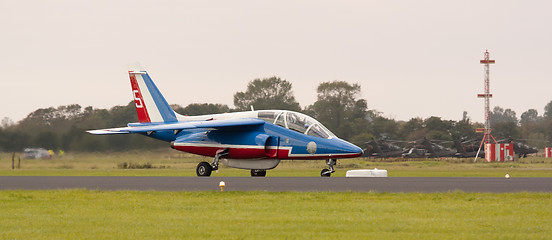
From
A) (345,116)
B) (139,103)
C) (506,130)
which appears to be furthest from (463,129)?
(139,103)

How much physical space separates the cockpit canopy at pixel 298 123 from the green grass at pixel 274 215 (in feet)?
40.9

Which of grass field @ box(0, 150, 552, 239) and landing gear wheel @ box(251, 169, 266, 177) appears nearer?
grass field @ box(0, 150, 552, 239)

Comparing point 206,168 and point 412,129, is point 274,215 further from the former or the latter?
point 412,129

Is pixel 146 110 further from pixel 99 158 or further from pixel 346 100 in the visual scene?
pixel 346 100

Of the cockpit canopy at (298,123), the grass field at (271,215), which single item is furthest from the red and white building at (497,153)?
the grass field at (271,215)

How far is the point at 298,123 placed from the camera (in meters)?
30.8

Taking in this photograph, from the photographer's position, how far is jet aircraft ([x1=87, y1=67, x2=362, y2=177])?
1187 inches

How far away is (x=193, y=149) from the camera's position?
3291 cm

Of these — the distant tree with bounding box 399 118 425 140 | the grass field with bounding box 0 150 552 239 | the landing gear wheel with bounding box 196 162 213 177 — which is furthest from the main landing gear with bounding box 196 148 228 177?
the distant tree with bounding box 399 118 425 140

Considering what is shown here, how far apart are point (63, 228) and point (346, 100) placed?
76.3m

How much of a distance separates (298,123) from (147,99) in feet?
28.4

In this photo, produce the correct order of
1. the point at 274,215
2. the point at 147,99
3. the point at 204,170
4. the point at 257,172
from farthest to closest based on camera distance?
Result: the point at 147,99
the point at 257,172
the point at 204,170
the point at 274,215

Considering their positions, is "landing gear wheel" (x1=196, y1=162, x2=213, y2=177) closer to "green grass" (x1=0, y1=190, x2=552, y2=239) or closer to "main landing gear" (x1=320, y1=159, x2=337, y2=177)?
"main landing gear" (x1=320, y1=159, x2=337, y2=177)

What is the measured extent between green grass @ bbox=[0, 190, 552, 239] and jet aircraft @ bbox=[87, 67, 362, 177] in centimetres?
1203
